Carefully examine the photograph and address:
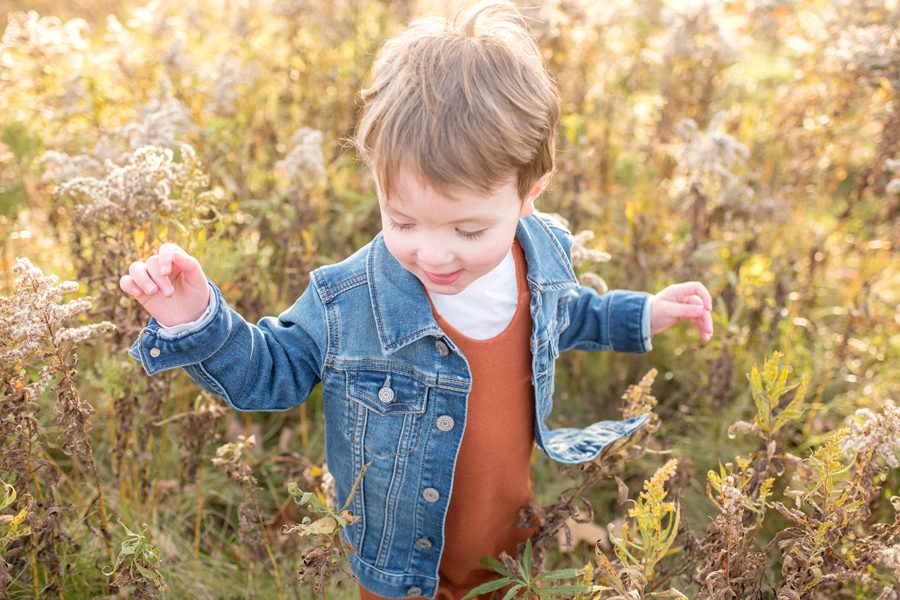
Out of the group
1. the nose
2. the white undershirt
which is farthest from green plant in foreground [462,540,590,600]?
the nose

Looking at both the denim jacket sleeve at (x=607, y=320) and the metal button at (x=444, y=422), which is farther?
the denim jacket sleeve at (x=607, y=320)

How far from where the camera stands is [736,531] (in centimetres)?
163

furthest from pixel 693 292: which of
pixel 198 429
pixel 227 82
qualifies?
pixel 227 82

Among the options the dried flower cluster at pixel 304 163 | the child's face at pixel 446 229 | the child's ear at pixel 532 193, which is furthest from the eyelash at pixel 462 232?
the dried flower cluster at pixel 304 163

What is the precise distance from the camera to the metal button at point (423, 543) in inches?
72.8

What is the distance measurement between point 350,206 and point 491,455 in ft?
5.91

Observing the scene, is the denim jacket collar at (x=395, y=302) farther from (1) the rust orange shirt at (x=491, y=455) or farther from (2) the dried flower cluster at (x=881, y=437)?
(2) the dried flower cluster at (x=881, y=437)

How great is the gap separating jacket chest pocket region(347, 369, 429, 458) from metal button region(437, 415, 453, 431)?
4 centimetres

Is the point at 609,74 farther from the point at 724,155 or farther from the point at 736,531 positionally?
the point at 736,531

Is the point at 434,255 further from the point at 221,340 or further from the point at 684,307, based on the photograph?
the point at 684,307

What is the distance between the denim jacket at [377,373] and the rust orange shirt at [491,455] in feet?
0.13

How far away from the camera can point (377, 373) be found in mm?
1717

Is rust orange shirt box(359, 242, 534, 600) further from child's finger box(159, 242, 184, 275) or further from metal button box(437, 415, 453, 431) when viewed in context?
child's finger box(159, 242, 184, 275)

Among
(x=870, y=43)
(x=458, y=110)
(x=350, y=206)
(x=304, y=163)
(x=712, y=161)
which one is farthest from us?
(x=350, y=206)
